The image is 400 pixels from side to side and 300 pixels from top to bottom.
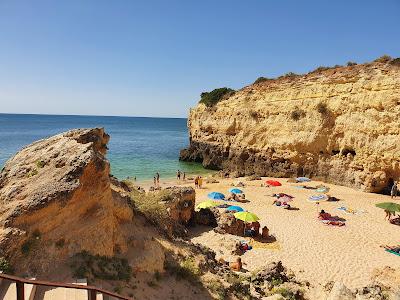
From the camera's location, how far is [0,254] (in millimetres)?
6590

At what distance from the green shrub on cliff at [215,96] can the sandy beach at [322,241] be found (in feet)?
75.3

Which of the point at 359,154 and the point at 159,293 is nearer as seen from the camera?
the point at 159,293

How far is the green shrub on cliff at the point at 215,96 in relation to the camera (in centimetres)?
4588

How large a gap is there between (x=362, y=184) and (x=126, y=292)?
24.7 meters

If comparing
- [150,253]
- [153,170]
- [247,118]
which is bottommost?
[153,170]

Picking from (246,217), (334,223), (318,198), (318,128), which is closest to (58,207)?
(246,217)

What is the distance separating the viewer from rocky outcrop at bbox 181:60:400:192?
26.6m

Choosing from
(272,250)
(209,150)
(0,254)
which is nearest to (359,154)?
(272,250)

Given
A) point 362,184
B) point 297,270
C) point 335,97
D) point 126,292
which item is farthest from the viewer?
point 335,97

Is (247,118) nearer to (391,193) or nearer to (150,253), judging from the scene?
(391,193)

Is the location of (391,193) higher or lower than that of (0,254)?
lower

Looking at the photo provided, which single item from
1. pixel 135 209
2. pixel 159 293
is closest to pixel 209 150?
pixel 135 209

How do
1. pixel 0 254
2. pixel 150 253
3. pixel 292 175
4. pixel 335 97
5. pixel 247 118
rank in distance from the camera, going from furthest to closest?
pixel 247 118
pixel 292 175
pixel 335 97
pixel 150 253
pixel 0 254

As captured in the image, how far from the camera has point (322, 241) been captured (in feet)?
55.3
